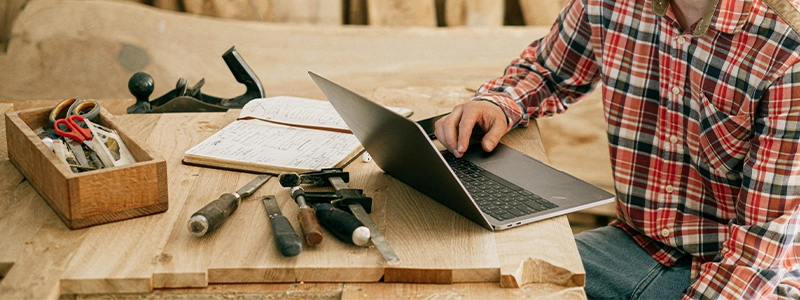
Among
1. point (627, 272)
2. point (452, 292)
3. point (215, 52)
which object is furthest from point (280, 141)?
point (215, 52)

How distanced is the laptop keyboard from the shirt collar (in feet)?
1.41

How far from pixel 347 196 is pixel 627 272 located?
64cm

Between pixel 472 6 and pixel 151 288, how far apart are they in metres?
1.84

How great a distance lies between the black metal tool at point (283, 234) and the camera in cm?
95

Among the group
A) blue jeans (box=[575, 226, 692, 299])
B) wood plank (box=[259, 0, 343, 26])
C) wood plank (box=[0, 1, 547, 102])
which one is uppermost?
wood plank (box=[259, 0, 343, 26])

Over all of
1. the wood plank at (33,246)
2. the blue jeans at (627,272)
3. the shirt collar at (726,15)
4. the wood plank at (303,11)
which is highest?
the shirt collar at (726,15)

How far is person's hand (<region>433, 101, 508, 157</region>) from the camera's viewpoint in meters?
1.36

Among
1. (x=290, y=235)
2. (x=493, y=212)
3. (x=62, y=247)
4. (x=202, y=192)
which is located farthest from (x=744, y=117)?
(x=62, y=247)

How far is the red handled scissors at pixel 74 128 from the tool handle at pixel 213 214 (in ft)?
0.89

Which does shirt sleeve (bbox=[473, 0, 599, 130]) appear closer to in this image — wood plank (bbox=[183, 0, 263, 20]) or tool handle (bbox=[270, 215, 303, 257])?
tool handle (bbox=[270, 215, 303, 257])

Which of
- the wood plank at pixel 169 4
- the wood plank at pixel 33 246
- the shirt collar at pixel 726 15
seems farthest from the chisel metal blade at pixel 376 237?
the wood plank at pixel 169 4

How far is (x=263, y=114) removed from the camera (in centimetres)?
153

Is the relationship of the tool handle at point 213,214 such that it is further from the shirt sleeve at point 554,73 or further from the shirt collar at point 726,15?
the shirt collar at point 726,15

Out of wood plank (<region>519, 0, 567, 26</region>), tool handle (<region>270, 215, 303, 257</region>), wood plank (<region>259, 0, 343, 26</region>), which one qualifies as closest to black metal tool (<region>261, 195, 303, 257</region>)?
tool handle (<region>270, 215, 303, 257</region>)
